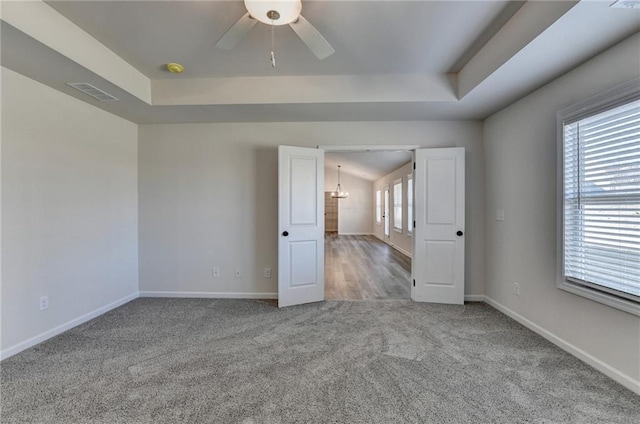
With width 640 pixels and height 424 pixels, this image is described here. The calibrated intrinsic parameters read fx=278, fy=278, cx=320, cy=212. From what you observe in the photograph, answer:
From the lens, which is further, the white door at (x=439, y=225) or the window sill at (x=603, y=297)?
the white door at (x=439, y=225)

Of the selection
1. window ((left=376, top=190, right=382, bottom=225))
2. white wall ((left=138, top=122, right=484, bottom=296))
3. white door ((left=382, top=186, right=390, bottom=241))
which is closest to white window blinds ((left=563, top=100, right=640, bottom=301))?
white wall ((left=138, top=122, right=484, bottom=296))

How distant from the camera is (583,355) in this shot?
2178 millimetres

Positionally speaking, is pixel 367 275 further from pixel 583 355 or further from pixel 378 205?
pixel 378 205

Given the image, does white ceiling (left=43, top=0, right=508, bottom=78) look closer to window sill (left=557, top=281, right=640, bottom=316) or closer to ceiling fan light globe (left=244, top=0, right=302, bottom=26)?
ceiling fan light globe (left=244, top=0, right=302, bottom=26)

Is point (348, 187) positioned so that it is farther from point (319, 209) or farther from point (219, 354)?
point (219, 354)

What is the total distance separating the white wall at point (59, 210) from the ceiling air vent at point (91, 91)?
0.81 ft

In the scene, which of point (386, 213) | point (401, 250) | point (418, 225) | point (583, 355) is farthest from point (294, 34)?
point (386, 213)

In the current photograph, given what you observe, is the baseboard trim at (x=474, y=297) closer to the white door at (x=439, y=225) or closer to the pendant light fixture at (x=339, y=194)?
the white door at (x=439, y=225)

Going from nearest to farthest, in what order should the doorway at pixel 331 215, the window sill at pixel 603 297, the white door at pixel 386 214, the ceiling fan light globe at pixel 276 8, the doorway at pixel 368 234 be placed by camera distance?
1. the ceiling fan light globe at pixel 276 8
2. the window sill at pixel 603 297
3. the doorway at pixel 368 234
4. the white door at pixel 386 214
5. the doorway at pixel 331 215

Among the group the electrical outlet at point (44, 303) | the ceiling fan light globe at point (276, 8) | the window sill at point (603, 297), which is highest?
the ceiling fan light globe at point (276, 8)

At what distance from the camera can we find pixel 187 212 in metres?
3.79

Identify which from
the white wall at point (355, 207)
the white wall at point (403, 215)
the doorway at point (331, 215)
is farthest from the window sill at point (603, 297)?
the doorway at point (331, 215)

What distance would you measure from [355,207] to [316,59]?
33.1 feet

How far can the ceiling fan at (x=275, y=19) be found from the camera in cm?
164
